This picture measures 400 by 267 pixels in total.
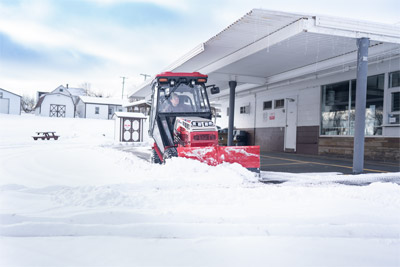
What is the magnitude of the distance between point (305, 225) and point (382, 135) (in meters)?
8.80

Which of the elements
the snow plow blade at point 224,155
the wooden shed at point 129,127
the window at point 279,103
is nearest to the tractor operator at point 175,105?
the snow plow blade at point 224,155

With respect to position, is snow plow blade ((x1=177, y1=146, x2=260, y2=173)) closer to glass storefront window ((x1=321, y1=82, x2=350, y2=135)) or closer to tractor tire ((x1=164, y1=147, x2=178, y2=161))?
tractor tire ((x1=164, y1=147, x2=178, y2=161))

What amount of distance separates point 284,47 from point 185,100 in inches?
164

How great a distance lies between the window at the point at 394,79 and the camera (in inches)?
381

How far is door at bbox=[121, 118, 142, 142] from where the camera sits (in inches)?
779

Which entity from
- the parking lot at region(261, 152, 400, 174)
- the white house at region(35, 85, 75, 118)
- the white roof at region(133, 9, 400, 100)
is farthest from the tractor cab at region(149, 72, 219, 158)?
the white house at region(35, 85, 75, 118)

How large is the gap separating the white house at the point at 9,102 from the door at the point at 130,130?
23.9m

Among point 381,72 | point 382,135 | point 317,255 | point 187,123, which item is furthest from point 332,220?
point 381,72

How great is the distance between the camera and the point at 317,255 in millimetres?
2449

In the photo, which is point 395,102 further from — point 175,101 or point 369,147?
point 175,101

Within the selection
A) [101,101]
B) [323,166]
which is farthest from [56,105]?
[323,166]

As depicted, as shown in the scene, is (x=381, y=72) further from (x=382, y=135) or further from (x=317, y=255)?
(x=317, y=255)

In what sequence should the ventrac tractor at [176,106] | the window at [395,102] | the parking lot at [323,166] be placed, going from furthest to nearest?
the window at [395,102] < the parking lot at [323,166] < the ventrac tractor at [176,106]

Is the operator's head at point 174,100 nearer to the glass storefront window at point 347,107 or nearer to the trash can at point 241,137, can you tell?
the glass storefront window at point 347,107
